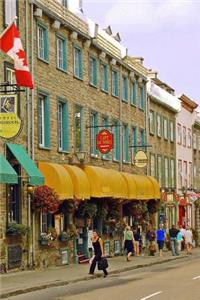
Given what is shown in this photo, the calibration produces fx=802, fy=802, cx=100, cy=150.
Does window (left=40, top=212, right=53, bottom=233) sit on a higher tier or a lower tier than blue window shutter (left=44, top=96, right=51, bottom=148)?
lower

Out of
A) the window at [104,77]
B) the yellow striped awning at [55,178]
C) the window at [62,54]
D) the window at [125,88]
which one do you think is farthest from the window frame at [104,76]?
the yellow striped awning at [55,178]

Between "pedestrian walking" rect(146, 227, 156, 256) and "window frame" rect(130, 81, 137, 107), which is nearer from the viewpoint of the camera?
"pedestrian walking" rect(146, 227, 156, 256)

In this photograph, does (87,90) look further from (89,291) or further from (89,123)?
(89,291)

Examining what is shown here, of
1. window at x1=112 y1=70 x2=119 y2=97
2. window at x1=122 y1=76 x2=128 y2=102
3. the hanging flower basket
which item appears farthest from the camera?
window at x1=122 y1=76 x2=128 y2=102

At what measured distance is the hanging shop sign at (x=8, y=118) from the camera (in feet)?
74.9

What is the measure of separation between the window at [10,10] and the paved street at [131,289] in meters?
9.45

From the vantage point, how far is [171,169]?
58.3 m

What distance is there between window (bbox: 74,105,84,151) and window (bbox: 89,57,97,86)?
239cm

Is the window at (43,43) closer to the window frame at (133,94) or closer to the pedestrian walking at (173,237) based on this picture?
the window frame at (133,94)

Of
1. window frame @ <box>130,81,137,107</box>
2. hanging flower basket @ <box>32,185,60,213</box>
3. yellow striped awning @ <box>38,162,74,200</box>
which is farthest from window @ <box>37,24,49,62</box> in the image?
window frame @ <box>130,81,137,107</box>

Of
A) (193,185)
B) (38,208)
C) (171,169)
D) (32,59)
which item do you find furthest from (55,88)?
(193,185)

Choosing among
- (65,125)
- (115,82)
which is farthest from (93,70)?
(65,125)

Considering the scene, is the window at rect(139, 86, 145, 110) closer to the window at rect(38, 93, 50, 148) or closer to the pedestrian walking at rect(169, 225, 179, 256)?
the pedestrian walking at rect(169, 225, 179, 256)

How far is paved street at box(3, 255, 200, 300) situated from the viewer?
19.8 metres
